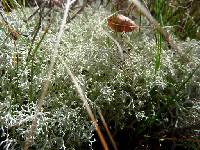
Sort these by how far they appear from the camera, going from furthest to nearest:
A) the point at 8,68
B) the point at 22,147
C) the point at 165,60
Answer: the point at 165,60
the point at 8,68
the point at 22,147

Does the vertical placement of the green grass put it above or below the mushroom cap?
below

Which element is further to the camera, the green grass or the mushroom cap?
the mushroom cap

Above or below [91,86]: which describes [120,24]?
above

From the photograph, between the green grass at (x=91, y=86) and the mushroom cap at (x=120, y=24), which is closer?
the green grass at (x=91, y=86)

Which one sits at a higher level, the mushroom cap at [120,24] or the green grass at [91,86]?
the mushroom cap at [120,24]

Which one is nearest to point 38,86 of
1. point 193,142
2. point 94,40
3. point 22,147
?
point 22,147

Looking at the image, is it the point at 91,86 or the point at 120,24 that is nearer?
the point at 91,86

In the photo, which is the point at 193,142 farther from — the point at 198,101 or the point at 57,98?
the point at 57,98

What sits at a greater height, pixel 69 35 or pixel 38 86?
pixel 69 35
